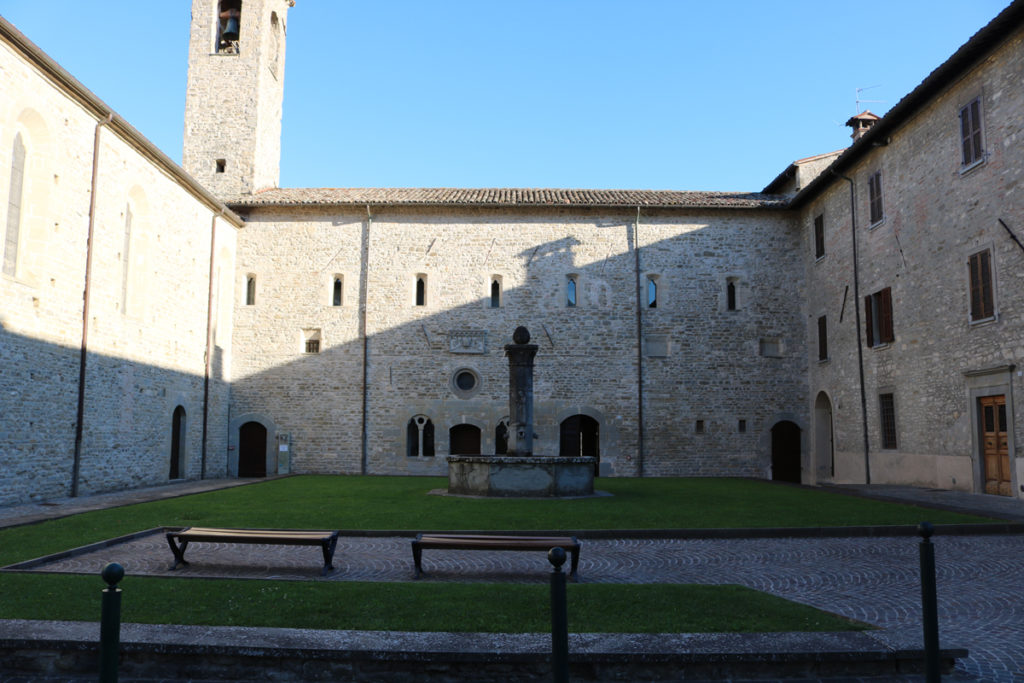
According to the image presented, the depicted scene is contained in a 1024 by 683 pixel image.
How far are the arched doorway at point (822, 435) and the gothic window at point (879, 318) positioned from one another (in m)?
3.86

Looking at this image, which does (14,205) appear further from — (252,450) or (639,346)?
(639,346)

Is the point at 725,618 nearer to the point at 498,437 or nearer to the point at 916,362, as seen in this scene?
the point at 916,362

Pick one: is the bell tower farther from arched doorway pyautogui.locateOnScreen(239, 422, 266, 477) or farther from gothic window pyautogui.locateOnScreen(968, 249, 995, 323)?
gothic window pyautogui.locateOnScreen(968, 249, 995, 323)

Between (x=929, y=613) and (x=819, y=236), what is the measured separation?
2072cm

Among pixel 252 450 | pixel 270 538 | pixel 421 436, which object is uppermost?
pixel 421 436

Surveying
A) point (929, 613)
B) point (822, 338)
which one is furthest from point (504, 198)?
point (929, 613)

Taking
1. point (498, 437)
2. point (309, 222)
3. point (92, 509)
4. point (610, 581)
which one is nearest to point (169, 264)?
point (309, 222)

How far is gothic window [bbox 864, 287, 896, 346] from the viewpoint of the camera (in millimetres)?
18484

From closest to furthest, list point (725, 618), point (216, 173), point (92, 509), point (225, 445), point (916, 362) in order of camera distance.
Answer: point (725, 618)
point (92, 509)
point (916, 362)
point (225, 445)
point (216, 173)

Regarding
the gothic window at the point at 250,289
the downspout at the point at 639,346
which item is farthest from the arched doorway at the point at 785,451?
the gothic window at the point at 250,289

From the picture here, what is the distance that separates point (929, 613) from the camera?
3.88 m

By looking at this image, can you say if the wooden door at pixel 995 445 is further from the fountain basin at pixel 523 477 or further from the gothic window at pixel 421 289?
the gothic window at pixel 421 289

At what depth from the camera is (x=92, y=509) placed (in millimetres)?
12219

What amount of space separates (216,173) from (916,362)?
21212mm
